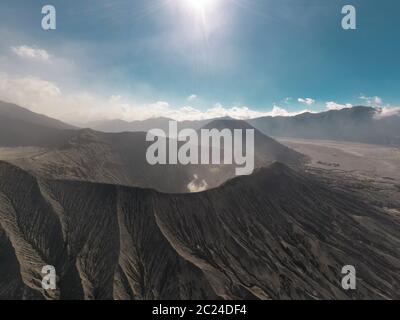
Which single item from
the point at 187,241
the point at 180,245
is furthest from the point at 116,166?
the point at 180,245

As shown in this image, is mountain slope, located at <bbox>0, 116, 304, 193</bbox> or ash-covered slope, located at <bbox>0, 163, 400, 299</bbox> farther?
mountain slope, located at <bbox>0, 116, 304, 193</bbox>

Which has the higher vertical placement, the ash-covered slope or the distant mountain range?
the distant mountain range

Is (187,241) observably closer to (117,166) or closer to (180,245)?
(180,245)

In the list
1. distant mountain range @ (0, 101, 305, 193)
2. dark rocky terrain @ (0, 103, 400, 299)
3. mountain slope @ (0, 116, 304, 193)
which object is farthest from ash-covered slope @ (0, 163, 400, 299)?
mountain slope @ (0, 116, 304, 193)

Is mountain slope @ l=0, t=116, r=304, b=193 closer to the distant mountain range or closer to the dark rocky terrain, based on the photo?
the distant mountain range

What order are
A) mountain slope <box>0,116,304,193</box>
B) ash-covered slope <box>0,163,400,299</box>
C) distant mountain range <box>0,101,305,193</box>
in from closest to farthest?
1. ash-covered slope <box>0,163,400,299</box>
2. distant mountain range <box>0,101,305,193</box>
3. mountain slope <box>0,116,304,193</box>

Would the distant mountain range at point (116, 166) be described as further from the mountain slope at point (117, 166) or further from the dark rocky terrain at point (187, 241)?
the dark rocky terrain at point (187, 241)

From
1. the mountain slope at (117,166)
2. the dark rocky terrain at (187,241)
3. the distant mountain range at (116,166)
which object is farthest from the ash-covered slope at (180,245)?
the mountain slope at (117,166)

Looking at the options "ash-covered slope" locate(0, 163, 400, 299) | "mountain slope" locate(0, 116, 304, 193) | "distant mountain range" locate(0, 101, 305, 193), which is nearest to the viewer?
"ash-covered slope" locate(0, 163, 400, 299)
